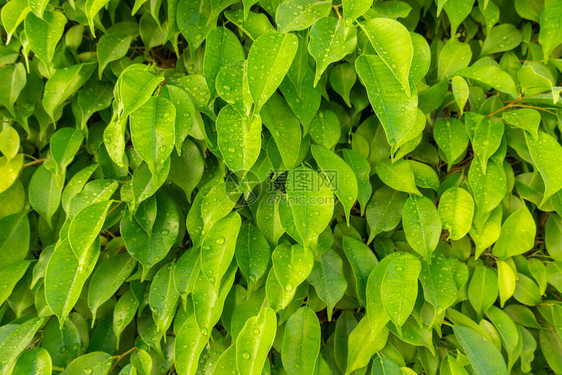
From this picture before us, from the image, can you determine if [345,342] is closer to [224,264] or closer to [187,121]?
[224,264]

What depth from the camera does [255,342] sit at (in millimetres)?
560

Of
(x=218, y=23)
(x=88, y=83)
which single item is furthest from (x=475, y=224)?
(x=88, y=83)

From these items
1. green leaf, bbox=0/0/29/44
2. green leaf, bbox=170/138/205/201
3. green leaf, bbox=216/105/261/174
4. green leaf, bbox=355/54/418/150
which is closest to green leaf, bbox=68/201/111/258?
green leaf, bbox=170/138/205/201

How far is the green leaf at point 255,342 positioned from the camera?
1.78ft

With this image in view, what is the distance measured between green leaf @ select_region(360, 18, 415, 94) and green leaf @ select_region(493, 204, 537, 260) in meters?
0.35

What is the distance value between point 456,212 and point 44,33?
736 mm

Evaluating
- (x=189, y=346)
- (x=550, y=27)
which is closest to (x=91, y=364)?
(x=189, y=346)

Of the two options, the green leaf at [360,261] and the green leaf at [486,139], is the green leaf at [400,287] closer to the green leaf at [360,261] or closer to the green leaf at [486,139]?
the green leaf at [360,261]

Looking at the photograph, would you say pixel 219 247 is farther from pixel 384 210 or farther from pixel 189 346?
pixel 384 210

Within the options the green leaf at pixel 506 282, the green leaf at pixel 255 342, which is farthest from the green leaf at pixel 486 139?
the green leaf at pixel 255 342

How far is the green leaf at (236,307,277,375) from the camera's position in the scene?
543mm

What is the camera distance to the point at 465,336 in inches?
25.4

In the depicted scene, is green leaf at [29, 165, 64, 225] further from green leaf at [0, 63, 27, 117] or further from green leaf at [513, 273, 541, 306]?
green leaf at [513, 273, 541, 306]

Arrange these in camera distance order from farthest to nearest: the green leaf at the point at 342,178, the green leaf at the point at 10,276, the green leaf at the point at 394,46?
1. the green leaf at the point at 10,276
2. the green leaf at the point at 342,178
3. the green leaf at the point at 394,46
